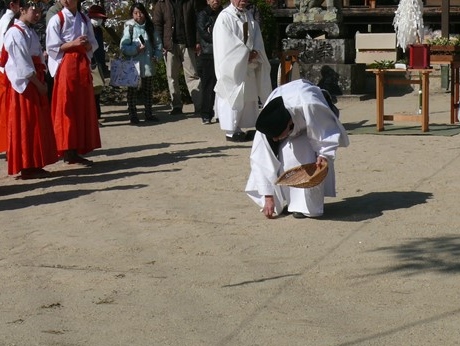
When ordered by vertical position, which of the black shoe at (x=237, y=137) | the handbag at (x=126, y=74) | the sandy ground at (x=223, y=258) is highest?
the handbag at (x=126, y=74)

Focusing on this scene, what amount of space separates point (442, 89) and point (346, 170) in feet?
24.4

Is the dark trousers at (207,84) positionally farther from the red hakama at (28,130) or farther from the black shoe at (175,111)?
the red hakama at (28,130)

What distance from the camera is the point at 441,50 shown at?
43.0 feet

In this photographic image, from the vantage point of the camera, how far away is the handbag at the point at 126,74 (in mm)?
14086

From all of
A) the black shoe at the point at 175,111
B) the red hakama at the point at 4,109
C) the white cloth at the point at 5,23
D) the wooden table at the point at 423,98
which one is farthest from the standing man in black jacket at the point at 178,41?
the red hakama at the point at 4,109

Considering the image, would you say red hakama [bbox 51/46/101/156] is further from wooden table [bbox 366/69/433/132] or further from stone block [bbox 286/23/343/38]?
stone block [bbox 286/23/343/38]

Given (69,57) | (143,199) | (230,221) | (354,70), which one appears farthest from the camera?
(354,70)

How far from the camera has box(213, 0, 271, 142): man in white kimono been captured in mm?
12133

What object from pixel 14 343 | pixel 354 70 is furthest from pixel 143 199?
pixel 354 70

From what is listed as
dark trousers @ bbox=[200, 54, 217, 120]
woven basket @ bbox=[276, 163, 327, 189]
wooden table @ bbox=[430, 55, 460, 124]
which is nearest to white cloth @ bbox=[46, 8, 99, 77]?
dark trousers @ bbox=[200, 54, 217, 120]

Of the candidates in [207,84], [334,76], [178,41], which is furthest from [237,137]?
[334,76]

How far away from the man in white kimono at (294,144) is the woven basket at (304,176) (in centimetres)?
7

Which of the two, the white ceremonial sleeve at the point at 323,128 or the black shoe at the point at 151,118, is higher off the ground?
the white ceremonial sleeve at the point at 323,128

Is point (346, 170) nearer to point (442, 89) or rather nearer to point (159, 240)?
point (159, 240)
